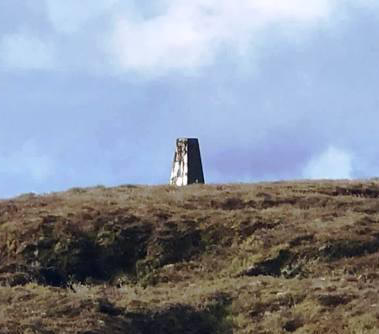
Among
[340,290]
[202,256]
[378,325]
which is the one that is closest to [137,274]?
[202,256]

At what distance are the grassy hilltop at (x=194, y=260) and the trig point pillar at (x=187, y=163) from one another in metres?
3.29

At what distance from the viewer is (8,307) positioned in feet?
88.4

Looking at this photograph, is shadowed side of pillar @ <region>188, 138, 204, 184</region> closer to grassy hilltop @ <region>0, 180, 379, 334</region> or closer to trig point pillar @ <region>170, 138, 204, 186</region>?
trig point pillar @ <region>170, 138, 204, 186</region>

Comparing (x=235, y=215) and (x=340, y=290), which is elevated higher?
(x=235, y=215)

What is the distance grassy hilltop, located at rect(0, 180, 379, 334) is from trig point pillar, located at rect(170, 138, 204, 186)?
10.8 ft

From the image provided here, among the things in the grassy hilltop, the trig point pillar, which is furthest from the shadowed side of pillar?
the grassy hilltop

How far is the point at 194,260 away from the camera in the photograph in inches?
1280

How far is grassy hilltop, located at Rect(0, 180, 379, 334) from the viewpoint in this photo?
26875mm

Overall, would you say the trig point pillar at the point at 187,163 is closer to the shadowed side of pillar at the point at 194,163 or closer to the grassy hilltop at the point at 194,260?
the shadowed side of pillar at the point at 194,163

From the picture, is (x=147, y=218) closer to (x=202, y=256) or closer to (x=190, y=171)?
(x=202, y=256)

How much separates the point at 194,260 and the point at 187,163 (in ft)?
36.4

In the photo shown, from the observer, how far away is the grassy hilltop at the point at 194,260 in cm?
2688

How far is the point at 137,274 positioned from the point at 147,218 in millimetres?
2780

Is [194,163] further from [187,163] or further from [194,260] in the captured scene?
[194,260]
